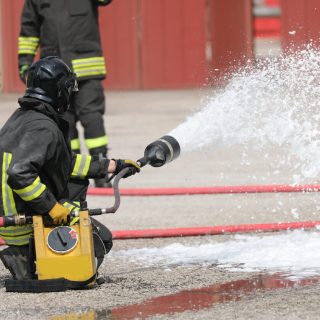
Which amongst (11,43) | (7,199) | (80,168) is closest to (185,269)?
(80,168)

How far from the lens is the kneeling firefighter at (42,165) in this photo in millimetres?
5262

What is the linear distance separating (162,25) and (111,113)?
7.92 ft

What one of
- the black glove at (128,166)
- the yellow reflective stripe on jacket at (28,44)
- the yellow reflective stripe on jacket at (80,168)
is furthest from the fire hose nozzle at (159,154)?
the yellow reflective stripe on jacket at (28,44)

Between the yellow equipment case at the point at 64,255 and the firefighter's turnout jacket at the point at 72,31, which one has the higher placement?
the firefighter's turnout jacket at the point at 72,31

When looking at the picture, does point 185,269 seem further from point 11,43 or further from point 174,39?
point 11,43

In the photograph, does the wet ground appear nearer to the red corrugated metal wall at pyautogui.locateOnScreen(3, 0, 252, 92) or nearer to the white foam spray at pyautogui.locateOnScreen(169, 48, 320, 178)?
the white foam spray at pyautogui.locateOnScreen(169, 48, 320, 178)

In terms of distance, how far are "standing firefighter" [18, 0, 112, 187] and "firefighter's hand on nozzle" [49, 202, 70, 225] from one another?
3040mm

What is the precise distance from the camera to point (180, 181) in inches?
351

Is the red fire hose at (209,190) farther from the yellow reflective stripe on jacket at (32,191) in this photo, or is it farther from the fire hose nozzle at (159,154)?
the yellow reflective stripe on jacket at (32,191)

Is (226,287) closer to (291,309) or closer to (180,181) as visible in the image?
(291,309)

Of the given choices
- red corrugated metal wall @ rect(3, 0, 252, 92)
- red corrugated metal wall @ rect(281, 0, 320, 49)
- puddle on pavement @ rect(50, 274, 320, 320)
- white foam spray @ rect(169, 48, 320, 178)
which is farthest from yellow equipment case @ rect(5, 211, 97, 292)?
red corrugated metal wall @ rect(3, 0, 252, 92)

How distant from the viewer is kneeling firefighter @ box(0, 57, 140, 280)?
526 centimetres

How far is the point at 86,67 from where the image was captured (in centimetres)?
848

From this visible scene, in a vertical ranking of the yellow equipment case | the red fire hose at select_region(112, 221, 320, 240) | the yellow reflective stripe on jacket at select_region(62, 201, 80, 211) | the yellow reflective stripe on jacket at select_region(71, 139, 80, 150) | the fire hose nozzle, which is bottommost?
the red fire hose at select_region(112, 221, 320, 240)
